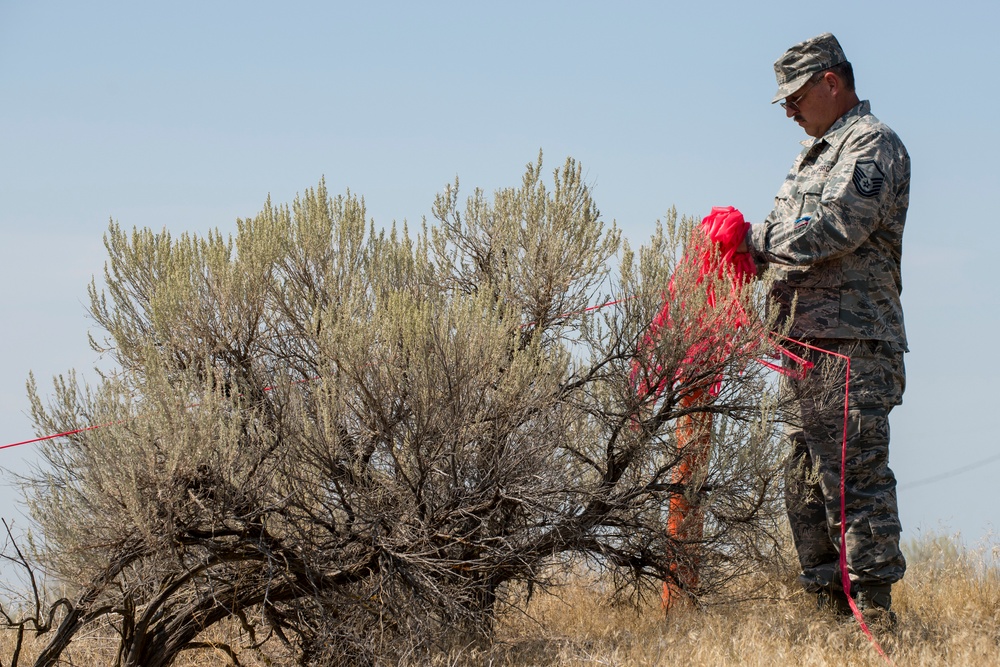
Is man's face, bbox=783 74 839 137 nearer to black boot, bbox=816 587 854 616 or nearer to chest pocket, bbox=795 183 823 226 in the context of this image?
chest pocket, bbox=795 183 823 226

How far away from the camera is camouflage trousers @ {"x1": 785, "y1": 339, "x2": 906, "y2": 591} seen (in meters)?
4.85

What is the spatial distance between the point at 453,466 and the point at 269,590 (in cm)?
101

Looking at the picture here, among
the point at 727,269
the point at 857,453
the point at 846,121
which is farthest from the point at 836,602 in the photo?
the point at 846,121

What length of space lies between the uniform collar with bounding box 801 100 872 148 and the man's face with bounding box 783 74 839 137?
0.04 m

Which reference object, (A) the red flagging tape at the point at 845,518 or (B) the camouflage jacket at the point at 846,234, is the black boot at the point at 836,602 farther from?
(B) the camouflage jacket at the point at 846,234

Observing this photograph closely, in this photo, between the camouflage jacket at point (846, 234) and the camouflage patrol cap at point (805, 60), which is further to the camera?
the camouflage patrol cap at point (805, 60)

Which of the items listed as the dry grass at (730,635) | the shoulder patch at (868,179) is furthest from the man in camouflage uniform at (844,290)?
the dry grass at (730,635)

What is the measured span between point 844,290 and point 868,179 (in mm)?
511

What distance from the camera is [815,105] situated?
5145 millimetres

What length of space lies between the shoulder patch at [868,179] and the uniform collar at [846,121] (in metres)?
0.29

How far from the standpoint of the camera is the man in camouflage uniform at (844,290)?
4.81m

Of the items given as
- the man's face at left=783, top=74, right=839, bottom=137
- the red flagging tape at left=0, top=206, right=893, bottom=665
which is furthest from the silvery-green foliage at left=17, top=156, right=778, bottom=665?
the man's face at left=783, top=74, right=839, bottom=137

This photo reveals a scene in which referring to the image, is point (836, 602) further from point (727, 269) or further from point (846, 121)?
point (846, 121)

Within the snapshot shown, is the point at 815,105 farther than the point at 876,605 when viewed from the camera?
Yes
